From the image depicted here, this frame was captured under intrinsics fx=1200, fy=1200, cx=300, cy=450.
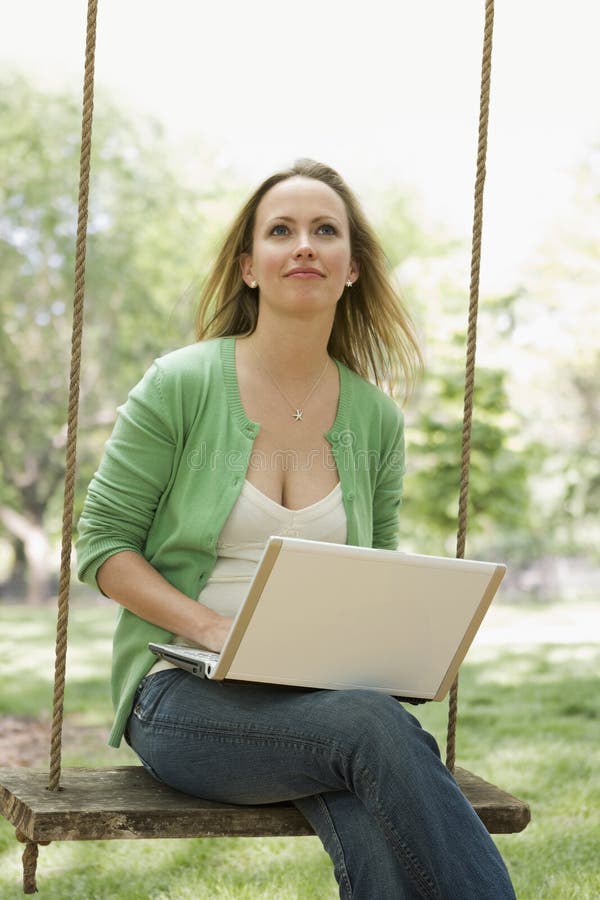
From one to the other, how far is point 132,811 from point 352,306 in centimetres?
119

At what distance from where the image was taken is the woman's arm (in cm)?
206

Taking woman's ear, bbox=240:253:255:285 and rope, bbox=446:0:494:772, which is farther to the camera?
woman's ear, bbox=240:253:255:285

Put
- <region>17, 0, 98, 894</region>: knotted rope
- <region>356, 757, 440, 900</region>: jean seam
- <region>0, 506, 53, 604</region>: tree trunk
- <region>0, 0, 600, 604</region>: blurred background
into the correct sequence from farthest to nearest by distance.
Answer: <region>0, 506, 53, 604</region>: tree trunk, <region>0, 0, 600, 604</region>: blurred background, <region>17, 0, 98, 894</region>: knotted rope, <region>356, 757, 440, 900</region>: jean seam

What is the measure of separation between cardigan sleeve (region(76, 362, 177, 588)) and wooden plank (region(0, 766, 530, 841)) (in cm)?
35

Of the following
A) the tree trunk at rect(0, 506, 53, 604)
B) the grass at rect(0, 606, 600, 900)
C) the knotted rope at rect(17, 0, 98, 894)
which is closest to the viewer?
the knotted rope at rect(17, 0, 98, 894)

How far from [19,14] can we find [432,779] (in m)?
21.3

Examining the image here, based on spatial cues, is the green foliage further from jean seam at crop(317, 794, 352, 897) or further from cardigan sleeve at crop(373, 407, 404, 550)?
jean seam at crop(317, 794, 352, 897)

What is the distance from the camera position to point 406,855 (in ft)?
5.76

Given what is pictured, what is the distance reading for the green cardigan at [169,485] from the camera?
213cm

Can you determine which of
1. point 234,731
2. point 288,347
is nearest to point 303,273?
point 288,347

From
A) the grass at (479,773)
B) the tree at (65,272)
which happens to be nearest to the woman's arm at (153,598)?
the grass at (479,773)

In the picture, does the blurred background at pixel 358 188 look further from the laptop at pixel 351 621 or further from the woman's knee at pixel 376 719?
the woman's knee at pixel 376 719

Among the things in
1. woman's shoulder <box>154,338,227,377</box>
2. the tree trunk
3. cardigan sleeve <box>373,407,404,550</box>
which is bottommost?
the tree trunk

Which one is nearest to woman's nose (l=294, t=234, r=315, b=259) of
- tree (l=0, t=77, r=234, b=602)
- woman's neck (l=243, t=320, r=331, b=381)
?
woman's neck (l=243, t=320, r=331, b=381)
